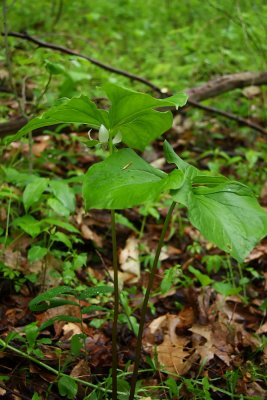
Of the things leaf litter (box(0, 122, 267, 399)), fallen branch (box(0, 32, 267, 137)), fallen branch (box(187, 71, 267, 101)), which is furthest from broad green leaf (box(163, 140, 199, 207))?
fallen branch (box(187, 71, 267, 101))

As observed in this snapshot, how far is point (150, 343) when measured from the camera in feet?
6.13

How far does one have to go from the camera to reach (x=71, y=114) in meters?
1.14

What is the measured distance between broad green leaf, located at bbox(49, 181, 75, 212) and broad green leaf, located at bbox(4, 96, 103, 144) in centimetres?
72

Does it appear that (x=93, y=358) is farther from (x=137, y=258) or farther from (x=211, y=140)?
(x=211, y=140)

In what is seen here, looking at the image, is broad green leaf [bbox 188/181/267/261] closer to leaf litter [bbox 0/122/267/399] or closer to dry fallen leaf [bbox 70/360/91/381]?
leaf litter [bbox 0/122/267/399]

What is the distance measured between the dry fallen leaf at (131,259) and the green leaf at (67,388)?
87cm

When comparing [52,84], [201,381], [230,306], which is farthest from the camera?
[52,84]

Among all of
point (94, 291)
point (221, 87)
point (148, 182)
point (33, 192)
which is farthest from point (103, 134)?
point (221, 87)

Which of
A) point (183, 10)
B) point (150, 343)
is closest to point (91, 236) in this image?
point (150, 343)

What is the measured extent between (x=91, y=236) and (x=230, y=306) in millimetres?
866

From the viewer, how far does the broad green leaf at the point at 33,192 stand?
1840 mm

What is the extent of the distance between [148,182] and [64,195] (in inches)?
35.8

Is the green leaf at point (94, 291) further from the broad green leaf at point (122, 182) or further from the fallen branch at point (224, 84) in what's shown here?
the fallen branch at point (224, 84)

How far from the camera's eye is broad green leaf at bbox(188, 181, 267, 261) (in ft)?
3.37
